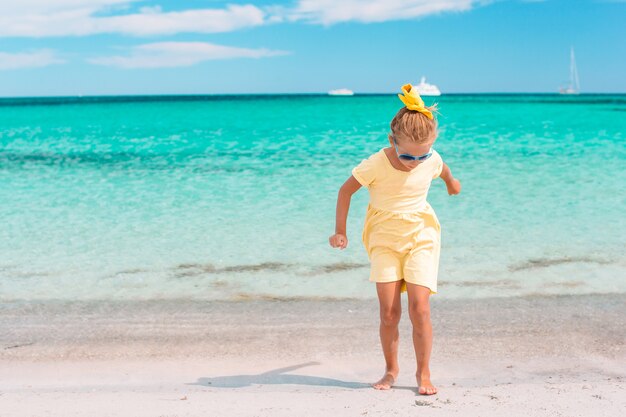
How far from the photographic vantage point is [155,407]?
9.36 ft

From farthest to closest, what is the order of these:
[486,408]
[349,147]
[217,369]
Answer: [349,147]
[217,369]
[486,408]

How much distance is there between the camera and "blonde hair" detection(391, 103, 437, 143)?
9.29 feet

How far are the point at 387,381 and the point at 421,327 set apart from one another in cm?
40

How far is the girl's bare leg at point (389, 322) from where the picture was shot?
3.04 m

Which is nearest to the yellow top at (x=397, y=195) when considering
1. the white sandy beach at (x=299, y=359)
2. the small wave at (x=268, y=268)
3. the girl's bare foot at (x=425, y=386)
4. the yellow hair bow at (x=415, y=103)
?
the yellow hair bow at (x=415, y=103)

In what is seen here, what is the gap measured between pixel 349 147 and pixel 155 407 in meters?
16.5

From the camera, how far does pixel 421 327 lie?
304 cm

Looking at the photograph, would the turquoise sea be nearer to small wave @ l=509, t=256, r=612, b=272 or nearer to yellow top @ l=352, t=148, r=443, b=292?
small wave @ l=509, t=256, r=612, b=272

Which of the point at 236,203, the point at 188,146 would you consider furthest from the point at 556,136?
the point at 236,203

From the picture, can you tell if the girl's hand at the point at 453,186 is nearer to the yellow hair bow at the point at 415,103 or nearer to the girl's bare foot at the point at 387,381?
the yellow hair bow at the point at 415,103

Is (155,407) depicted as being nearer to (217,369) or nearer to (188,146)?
(217,369)

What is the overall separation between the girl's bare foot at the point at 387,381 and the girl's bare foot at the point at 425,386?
18 cm

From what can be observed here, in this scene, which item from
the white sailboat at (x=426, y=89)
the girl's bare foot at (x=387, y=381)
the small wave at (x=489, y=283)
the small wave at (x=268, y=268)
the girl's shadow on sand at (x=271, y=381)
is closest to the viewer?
the girl's bare foot at (x=387, y=381)

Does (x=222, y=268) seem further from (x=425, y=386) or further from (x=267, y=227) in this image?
(x=425, y=386)
